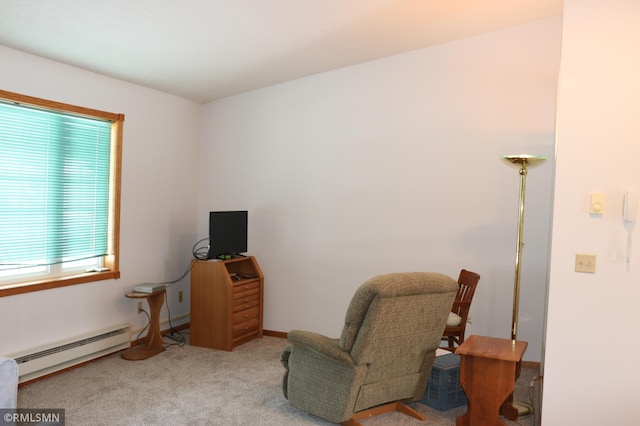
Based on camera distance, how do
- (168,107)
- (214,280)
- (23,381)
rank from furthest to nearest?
(168,107)
(214,280)
(23,381)

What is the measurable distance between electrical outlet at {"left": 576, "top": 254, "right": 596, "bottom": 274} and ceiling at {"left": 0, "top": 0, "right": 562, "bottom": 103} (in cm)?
210

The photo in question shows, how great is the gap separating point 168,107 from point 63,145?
1.32m

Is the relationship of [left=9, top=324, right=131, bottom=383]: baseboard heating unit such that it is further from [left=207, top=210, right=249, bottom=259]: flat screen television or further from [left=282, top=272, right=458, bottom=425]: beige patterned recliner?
[left=282, top=272, right=458, bottom=425]: beige patterned recliner

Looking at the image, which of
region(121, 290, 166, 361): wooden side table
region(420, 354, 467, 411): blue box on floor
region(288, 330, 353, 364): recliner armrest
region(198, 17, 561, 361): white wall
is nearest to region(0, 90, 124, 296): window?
region(121, 290, 166, 361): wooden side table

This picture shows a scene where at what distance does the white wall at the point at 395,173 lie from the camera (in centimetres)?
432

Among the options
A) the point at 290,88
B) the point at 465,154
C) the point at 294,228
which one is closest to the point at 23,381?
the point at 294,228

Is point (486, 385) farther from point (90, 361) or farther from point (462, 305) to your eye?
point (90, 361)

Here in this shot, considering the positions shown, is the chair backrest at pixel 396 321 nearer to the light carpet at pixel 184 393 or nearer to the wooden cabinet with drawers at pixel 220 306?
the light carpet at pixel 184 393

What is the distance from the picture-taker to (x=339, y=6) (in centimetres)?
353

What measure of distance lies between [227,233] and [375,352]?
2.48 metres

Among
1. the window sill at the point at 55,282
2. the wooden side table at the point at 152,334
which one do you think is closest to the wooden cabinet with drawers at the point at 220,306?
the wooden side table at the point at 152,334

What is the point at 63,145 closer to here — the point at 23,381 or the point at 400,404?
the point at 23,381

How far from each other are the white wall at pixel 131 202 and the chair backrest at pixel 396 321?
2520mm

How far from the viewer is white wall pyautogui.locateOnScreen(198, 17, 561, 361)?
432 centimetres
